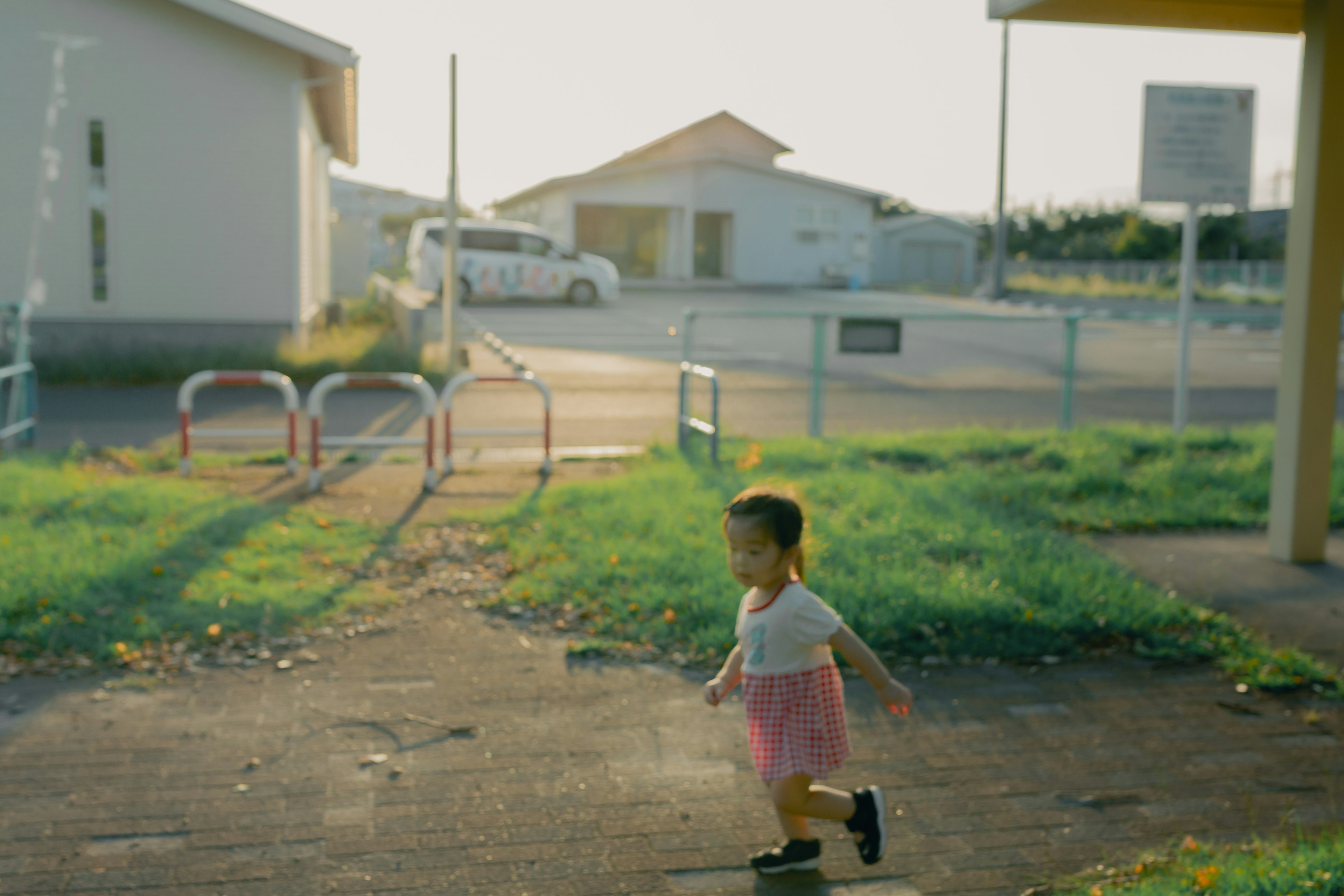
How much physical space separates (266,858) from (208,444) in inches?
→ 328

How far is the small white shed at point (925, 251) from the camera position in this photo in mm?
54938

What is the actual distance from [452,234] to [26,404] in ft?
21.5

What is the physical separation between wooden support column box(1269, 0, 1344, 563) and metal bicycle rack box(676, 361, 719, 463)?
400 cm

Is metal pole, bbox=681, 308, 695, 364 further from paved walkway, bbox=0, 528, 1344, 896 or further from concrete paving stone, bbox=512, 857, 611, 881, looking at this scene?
concrete paving stone, bbox=512, 857, 611, 881

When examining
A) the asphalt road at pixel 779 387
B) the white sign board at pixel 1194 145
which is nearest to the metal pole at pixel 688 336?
the asphalt road at pixel 779 387

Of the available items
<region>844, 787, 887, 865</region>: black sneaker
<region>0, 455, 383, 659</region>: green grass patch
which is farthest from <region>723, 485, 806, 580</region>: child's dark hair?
<region>0, 455, 383, 659</region>: green grass patch

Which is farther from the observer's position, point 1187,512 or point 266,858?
point 1187,512

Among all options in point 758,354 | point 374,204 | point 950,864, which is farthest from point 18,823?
point 374,204

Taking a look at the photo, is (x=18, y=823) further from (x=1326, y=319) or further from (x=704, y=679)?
(x=1326, y=319)

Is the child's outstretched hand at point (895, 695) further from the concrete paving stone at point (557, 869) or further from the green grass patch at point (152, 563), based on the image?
the green grass patch at point (152, 563)

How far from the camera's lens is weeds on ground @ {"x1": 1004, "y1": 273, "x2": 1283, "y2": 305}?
38.7m

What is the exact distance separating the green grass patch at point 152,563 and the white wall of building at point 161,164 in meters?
8.10

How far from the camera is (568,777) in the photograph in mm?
4141

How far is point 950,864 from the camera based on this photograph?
11.7 feet
